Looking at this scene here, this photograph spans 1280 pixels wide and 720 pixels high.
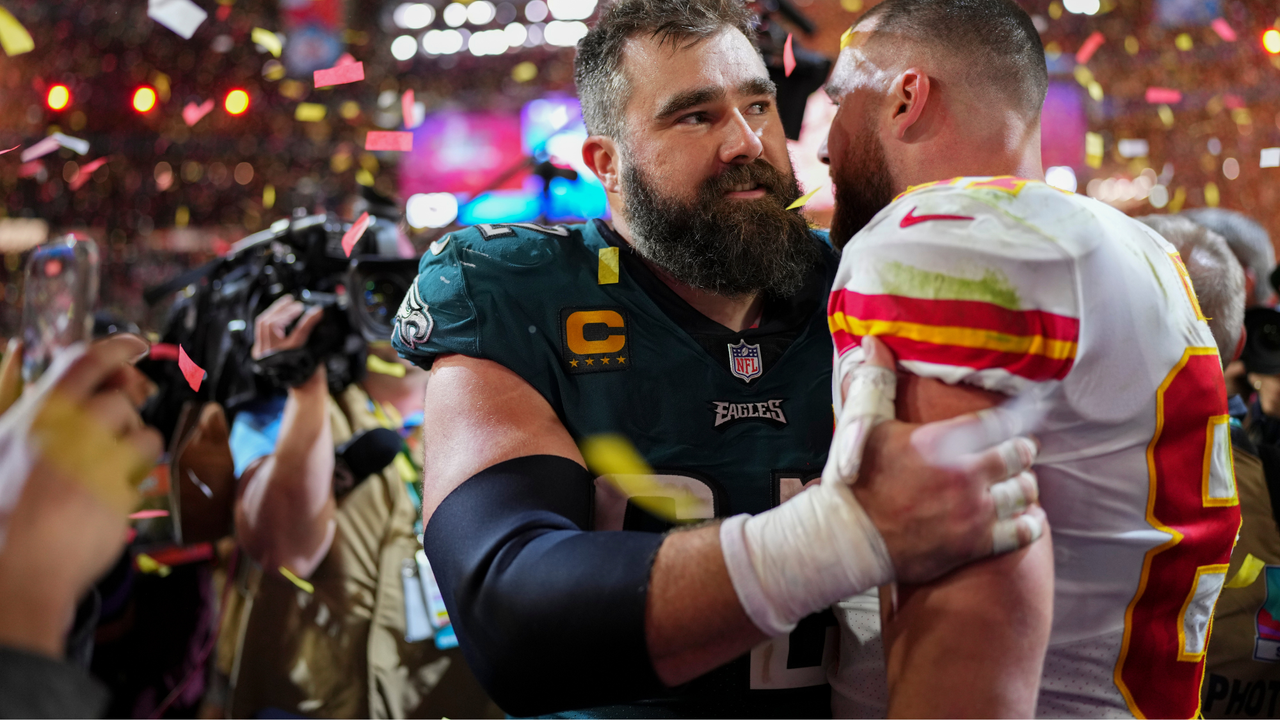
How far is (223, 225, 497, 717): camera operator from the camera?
2.42m

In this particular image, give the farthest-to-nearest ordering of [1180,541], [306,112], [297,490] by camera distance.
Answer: [306,112] < [297,490] < [1180,541]

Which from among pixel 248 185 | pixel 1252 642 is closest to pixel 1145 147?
pixel 1252 642

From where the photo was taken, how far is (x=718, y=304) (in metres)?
1.81

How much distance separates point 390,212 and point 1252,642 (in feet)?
9.26

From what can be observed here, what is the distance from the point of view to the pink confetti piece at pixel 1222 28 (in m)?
8.36

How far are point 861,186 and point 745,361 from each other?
0.41 metres

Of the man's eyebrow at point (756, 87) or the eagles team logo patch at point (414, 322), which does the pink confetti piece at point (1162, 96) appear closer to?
the man's eyebrow at point (756, 87)

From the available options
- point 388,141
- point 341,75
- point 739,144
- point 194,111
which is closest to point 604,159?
point 739,144

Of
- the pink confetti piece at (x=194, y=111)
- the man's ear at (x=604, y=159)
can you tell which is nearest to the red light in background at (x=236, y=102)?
the pink confetti piece at (x=194, y=111)

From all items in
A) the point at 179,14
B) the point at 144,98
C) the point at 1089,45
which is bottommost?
the point at 144,98

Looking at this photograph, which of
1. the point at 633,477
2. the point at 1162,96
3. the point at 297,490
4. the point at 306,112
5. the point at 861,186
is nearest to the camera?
the point at 633,477

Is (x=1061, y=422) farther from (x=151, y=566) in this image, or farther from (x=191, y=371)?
(x=151, y=566)

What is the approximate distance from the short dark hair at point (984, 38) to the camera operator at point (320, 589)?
5.60 feet

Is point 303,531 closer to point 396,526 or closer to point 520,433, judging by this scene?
point 396,526
